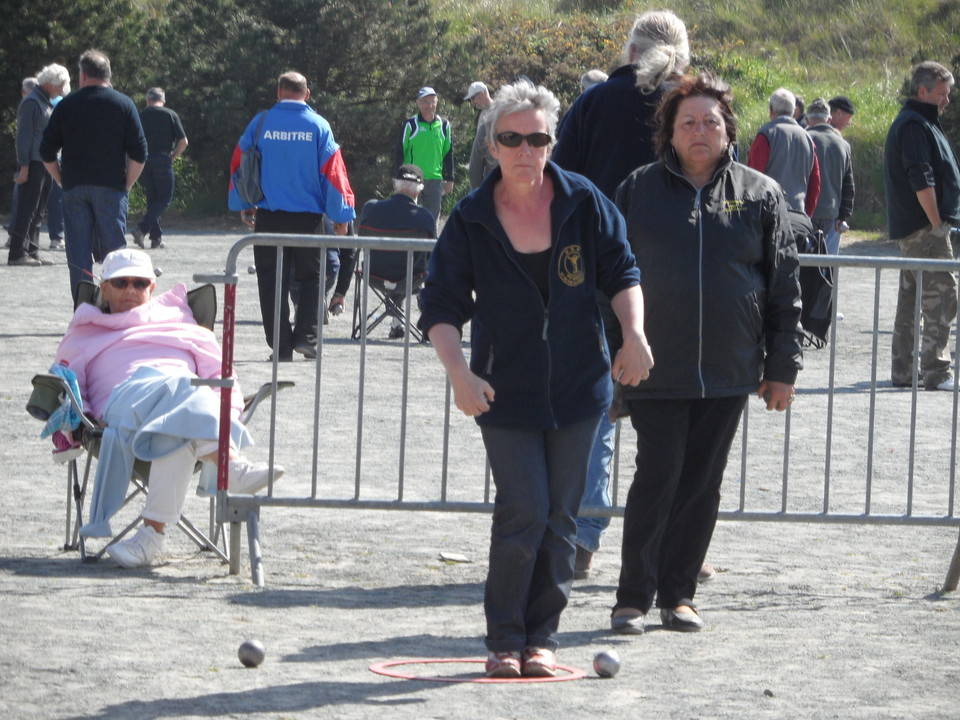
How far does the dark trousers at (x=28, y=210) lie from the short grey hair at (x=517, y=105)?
14101 millimetres

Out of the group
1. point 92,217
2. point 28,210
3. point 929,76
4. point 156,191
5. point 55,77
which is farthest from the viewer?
point 156,191

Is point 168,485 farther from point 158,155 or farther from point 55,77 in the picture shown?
point 158,155

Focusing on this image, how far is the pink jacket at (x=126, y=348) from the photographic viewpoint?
6742 mm

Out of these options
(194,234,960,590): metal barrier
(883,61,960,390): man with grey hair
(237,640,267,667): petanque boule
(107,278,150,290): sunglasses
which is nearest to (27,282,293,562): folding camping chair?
(107,278,150,290): sunglasses

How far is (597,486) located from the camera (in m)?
6.43

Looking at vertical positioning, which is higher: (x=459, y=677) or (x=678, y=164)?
(x=678, y=164)

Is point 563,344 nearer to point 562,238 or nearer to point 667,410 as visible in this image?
point 562,238

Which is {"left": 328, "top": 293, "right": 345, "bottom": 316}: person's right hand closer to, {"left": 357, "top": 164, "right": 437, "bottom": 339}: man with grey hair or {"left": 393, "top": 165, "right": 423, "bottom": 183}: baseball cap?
{"left": 357, "top": 164, "right": 437, "bottom": 339}: man with grey hair

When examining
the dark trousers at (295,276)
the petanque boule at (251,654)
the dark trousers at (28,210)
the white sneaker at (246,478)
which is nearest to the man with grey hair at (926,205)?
the dark trousers at (295,276)

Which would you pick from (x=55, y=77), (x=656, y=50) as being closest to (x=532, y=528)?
(x=656, y=50)

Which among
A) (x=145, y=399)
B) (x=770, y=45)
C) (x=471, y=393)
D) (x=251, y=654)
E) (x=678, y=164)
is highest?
(x=770, y=45)

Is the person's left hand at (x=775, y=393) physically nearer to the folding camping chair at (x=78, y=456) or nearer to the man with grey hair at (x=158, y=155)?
the folding camping chair at (x=78, y=456)

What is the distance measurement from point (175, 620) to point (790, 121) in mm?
9367

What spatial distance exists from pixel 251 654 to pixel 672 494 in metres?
1.52
